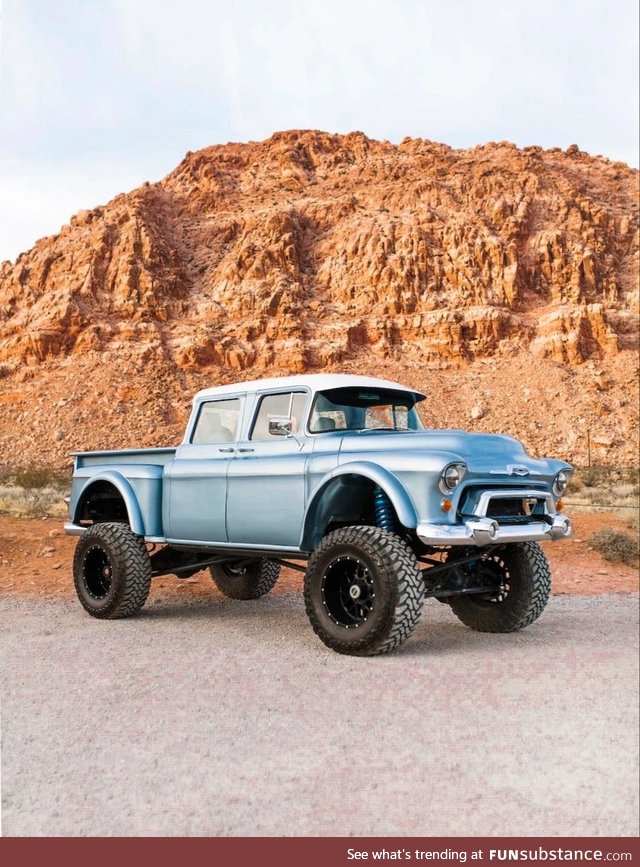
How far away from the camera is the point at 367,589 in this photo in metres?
5.99

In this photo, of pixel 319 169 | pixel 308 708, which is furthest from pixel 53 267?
pixel 308 708

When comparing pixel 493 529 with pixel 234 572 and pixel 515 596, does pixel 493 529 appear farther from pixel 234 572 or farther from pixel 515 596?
pixel 234 572

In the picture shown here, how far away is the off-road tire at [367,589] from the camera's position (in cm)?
563

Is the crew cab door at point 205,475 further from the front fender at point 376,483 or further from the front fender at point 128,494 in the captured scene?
the front fender at point 376,483

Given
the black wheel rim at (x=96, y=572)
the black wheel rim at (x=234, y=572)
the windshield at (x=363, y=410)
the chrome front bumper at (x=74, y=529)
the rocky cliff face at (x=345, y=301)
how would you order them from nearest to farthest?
the windshield at (x=363, y=410), the black wheel rim at (x=96, y=572), the chrome front bumper at (x=74, y=529), the black wheel rim at (x=234, y=572), the rocky cliff face at (x=345, y=301)

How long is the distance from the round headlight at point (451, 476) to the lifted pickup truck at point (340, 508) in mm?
11

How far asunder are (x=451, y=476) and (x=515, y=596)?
1.74m

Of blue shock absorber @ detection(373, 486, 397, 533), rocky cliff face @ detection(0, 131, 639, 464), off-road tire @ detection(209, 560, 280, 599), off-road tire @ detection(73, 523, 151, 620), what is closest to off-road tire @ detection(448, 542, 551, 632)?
blue shock absorber @ detection(373, 486, 397, 533)

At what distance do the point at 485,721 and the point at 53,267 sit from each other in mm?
63504

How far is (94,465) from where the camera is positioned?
8797mm

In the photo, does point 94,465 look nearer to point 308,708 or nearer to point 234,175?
point 308,708

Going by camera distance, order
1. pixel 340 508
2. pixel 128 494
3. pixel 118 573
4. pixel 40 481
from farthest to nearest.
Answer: pixel 40 481, pixel 128 494, pixel 118 573, pixel 340 508

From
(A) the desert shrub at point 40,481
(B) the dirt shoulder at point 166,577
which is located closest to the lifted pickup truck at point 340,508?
(B) the dirt shoulder at point 166,577

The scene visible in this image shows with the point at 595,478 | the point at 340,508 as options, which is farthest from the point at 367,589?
the point at 595,478
